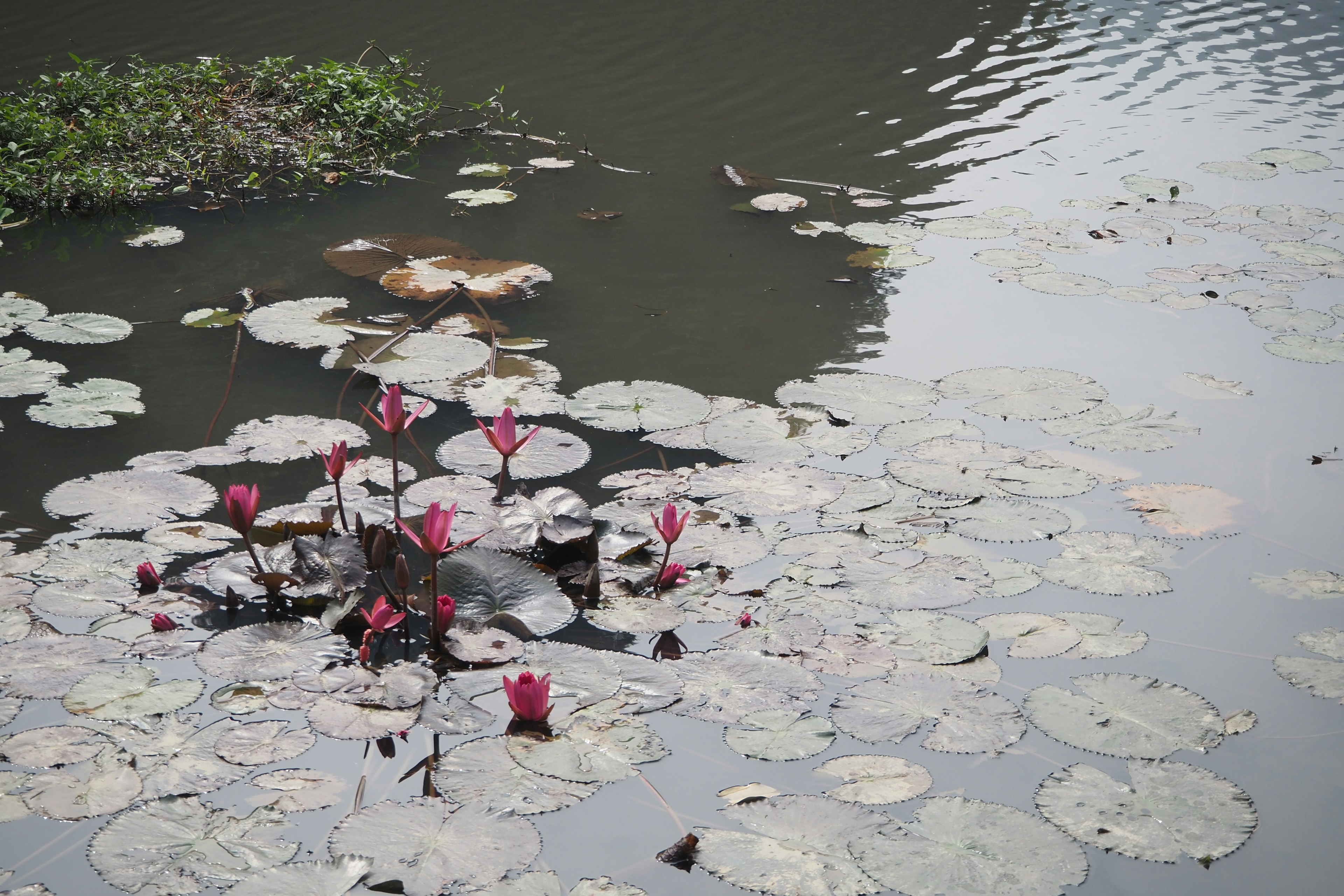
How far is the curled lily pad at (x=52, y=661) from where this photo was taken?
71.6 inches

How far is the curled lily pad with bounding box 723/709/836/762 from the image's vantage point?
175cm

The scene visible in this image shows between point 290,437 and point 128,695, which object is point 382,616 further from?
point 290,437

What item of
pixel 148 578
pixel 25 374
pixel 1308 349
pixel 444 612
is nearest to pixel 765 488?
pixel 444 612

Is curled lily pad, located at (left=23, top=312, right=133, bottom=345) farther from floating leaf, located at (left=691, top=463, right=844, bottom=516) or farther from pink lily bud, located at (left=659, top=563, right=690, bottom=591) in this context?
pink lily bud, located at (left=659, top=563, right=690, bottom=591)

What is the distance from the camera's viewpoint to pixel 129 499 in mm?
2363

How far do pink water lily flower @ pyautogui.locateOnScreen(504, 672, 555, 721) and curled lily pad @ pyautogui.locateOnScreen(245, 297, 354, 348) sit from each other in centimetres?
173

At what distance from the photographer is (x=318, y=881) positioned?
→ 57.1 inches

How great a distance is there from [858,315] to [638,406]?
1099mm

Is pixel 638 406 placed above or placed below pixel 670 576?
above

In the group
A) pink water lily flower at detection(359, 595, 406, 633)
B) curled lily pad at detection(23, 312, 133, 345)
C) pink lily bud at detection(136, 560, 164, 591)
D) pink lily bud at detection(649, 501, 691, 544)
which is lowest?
pink water lily flower at detection(359, 595, 406, 633)

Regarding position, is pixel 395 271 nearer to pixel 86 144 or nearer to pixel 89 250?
pixel 89 250

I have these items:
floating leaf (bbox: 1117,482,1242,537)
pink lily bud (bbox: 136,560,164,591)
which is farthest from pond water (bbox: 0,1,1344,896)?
pink lily bud (bbox: 136,560,164,591)

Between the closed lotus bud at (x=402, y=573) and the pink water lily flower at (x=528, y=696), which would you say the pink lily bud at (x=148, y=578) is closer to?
the closed lotus bud at (x=402, y=573)

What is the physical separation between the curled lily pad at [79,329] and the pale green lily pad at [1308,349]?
372 cm
